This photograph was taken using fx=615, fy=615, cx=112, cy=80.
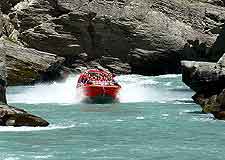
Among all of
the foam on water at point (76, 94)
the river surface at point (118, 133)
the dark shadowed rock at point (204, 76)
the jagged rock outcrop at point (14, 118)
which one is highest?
the dark shadowed rock at point (204, 76)

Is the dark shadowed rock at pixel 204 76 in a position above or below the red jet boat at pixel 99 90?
above

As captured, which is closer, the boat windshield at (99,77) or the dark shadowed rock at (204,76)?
the dark shadowed rock at (204,76)

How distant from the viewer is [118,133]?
35938mm

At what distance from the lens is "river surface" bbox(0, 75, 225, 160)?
95.1 ft

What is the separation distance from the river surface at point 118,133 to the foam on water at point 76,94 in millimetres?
971

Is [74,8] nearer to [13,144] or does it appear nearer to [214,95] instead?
[214,95]

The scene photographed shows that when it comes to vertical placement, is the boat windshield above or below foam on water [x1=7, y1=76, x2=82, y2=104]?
above

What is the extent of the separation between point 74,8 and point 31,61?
17470 mm

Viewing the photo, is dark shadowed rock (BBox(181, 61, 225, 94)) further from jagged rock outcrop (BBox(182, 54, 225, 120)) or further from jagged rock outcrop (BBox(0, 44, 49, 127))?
jagged rock outcrop (BBox(0, 44, 49, 127))

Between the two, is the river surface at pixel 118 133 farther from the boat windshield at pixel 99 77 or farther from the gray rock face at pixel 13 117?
the boat windshield at pixel 99 77

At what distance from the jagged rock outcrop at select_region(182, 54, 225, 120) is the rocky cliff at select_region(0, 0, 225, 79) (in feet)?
161

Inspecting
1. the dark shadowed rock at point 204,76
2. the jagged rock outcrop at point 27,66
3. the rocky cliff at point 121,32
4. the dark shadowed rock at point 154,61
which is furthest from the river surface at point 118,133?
the rocky cliff at point 121,32

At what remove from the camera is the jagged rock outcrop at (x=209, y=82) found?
42.3 meters

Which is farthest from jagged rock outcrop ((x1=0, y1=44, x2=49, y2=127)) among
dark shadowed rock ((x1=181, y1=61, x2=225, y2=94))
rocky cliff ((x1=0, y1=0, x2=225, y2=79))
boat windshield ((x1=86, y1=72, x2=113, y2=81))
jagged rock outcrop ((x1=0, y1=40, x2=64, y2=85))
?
rocky cliff ((x1=0, y1=0, x2=225, y2=79))
